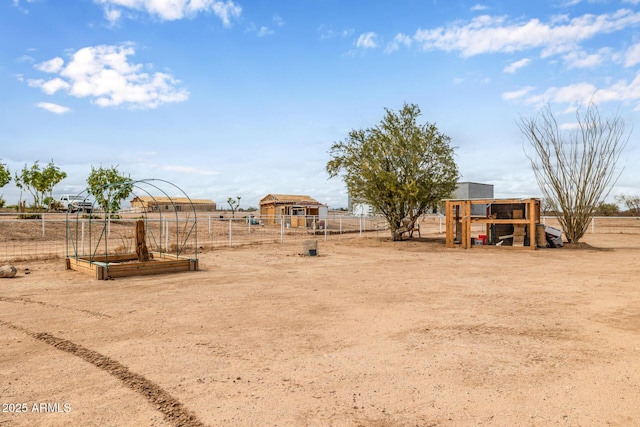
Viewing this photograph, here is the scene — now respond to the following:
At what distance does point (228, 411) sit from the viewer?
3432 mm

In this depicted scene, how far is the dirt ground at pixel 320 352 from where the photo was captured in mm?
3461

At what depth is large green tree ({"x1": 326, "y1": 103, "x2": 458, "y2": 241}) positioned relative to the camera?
66.6ft

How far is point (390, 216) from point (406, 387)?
59.2 ft

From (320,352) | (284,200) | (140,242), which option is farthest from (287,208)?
(320,352)

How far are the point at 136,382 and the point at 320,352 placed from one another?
189cm

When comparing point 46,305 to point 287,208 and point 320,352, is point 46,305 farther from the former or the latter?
point 287,208

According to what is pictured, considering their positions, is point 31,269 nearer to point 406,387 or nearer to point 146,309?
point 146,309

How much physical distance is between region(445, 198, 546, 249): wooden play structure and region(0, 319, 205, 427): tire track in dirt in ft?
51.6

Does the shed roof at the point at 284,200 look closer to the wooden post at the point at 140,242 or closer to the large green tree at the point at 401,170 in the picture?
the large green tree at the point at 401,170

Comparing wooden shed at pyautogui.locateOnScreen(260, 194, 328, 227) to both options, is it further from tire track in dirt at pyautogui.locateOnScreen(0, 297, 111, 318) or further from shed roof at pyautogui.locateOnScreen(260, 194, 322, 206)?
tire track in dirt at pyautogui.locateOnScreen(0, 297, 111, 318)

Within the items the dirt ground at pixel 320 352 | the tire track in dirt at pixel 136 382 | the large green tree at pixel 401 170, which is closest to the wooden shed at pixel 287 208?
the large green tree at pixel 401 170

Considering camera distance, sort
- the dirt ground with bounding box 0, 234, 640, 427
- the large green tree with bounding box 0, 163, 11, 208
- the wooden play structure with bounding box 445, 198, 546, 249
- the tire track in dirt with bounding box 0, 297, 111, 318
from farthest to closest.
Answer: the large green tree with bounding box 0, 163, 11, 208
the wooden play structure with bounding box 445, 198, 546, 249
the tire track in dirt with bounding box 0, 297, 111, 318
the dirt ground with bounding box 0, 234, 640, 427

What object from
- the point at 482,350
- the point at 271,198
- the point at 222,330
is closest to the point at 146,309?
the point at 222,330

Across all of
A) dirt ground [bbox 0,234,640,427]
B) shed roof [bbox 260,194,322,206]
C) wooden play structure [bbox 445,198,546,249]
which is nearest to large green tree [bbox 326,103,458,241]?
wooden play structure [bbox 445,198,546,249]
